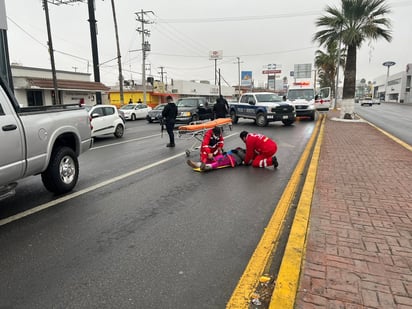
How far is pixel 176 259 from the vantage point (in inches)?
131

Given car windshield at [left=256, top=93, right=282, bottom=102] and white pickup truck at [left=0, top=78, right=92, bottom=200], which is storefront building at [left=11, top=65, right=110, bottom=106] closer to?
car windshield at [left=256, top=93, right=282, bottom=102]

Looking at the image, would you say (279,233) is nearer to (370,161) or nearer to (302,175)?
(302,175)

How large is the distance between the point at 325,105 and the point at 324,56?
20.9m

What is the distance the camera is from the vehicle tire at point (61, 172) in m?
5.21

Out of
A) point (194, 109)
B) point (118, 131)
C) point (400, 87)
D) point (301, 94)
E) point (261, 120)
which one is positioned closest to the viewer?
point (118, 131)

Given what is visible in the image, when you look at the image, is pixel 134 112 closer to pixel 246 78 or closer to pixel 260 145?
pixel 260 145

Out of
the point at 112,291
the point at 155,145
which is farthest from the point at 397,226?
the point at 155,145

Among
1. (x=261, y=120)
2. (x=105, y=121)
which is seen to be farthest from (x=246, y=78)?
(x=105, y=121)

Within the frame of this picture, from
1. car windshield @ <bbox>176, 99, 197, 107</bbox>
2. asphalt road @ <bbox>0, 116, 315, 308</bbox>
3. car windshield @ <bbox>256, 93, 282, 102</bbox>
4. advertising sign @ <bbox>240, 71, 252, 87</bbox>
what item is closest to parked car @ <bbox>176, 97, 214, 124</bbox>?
car windshield @ <bbox>176, 99, 197, 107</bbox>

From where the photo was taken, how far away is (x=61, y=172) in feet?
17.8

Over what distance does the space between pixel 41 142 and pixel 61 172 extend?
81cm

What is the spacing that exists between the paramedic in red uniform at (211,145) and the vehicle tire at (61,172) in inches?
115

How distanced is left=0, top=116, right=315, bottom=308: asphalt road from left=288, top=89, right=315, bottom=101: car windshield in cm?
1730

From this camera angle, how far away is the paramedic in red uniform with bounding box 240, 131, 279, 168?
7.50 meters
